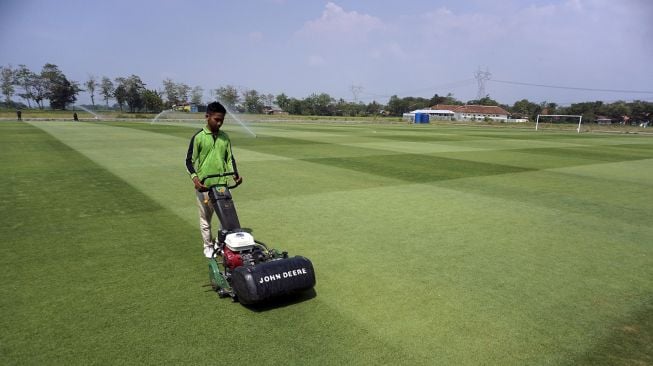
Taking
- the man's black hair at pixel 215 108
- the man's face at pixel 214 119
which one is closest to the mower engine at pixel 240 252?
the man's face at pixel 214 119

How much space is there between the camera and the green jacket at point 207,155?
5945 mm

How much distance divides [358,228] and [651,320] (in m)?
4.84

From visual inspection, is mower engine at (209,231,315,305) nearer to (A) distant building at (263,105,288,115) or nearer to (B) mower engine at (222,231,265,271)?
(B) mower engine at (222,231,265,271)

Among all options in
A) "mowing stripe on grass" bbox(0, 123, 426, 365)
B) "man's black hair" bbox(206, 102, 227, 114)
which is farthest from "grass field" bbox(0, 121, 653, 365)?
"man's black hair" bbox(206, 102, 227, 114)

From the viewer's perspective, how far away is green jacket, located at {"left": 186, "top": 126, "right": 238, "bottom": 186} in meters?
5.95

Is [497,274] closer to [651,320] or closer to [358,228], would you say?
[651,320]

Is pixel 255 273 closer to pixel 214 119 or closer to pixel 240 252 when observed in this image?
pixel 240 252

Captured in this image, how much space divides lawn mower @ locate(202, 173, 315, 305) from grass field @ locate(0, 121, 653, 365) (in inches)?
11.4

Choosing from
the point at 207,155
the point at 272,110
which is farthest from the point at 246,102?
the point at 207,155

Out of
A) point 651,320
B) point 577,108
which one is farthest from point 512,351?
point 577,108

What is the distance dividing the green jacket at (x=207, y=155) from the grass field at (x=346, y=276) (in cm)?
143

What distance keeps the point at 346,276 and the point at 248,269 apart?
1.77 meters

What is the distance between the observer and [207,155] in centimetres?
602

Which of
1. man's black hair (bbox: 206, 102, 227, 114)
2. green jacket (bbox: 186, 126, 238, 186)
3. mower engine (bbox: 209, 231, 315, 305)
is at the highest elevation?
man's black hair (bbox: 206, 102, 227, 114)
